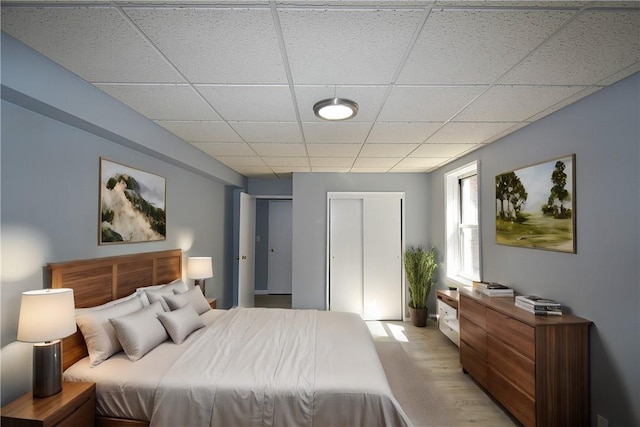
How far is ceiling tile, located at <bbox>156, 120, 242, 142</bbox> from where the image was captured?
2.74 m

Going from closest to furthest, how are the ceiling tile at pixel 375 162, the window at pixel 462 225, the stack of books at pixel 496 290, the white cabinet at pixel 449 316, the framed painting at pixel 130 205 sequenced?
1. the framed painting at pixel 130 205
2. the stack of books at pixel 496 290
3. the white cabinet at pixel 449 316
4. the window at pixel 462 225
5. the ceiling tile at pixel 375 162

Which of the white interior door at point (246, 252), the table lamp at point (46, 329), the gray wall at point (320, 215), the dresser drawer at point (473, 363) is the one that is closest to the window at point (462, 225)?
the gray wall at point (320, 215)

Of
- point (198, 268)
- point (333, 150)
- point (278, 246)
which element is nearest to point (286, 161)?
point (333, 150)

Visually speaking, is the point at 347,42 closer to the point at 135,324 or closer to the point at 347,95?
the point at 347,95

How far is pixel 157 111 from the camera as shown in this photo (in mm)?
2457

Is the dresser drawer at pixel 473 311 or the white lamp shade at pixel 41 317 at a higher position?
the white lamp shade at pixel 41 317

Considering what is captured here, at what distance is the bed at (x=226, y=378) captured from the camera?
180 cm

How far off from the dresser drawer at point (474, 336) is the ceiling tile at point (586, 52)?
2.16m

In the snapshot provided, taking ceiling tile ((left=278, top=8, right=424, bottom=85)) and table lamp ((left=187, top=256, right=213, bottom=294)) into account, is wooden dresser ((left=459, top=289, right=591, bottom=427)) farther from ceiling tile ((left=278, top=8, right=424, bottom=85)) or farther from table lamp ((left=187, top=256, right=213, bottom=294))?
table lamp ((left=187, top=256, right=213, bottom=294))

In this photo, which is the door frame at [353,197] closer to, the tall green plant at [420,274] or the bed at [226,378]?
the tall green plant at [420,274]

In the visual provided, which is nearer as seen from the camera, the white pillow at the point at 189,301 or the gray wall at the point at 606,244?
the gray wall at the point at 606,244

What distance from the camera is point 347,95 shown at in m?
2.11

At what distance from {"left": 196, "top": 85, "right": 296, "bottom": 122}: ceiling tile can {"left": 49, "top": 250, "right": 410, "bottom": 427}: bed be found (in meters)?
1.52

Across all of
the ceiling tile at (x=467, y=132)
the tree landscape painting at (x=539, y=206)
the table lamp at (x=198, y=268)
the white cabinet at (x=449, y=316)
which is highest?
the ceiling tile at (x=467, y=132)
